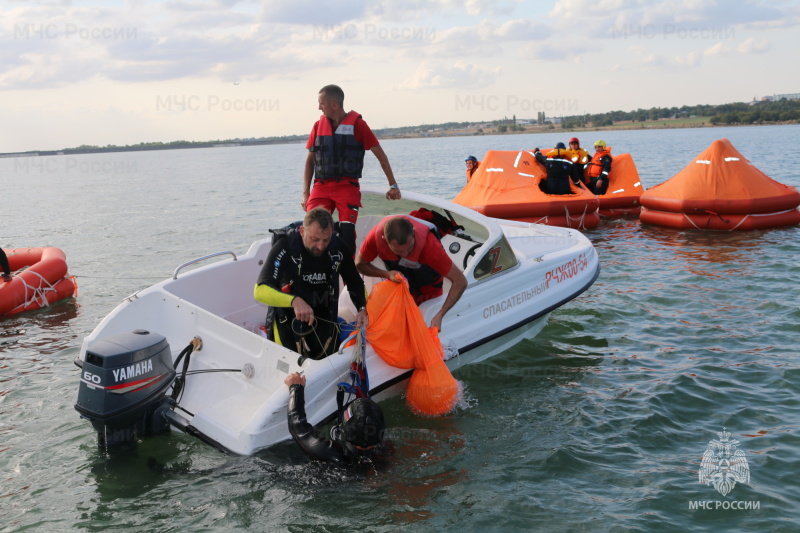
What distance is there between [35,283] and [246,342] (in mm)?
6797

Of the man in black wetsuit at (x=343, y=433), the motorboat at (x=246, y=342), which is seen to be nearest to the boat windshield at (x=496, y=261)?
the motorboat at (x=246, y=342)

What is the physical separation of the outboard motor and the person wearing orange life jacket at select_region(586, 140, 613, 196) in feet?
44.2

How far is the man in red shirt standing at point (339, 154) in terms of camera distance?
628cm

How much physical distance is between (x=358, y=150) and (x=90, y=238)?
599 inches

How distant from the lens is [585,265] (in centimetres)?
751

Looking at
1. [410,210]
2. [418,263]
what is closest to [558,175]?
[410,210]

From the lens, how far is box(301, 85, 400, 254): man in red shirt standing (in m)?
6.28

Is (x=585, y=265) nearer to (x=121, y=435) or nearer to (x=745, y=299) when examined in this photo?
(x=745, y=299)

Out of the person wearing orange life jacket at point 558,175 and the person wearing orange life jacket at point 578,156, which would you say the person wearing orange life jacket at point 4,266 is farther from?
the person wearing orange life jacket at point 578,156

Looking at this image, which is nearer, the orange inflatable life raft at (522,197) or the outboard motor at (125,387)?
the outboard motor at (125,387)

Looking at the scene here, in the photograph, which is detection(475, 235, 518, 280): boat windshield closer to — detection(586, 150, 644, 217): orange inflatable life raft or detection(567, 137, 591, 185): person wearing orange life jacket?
detection(586, 150, 644, 217): orange inflatable life raft

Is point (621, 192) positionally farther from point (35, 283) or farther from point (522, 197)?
point (35, 283)

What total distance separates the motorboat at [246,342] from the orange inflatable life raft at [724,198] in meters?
7.19

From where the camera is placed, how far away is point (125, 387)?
425 centimetres
